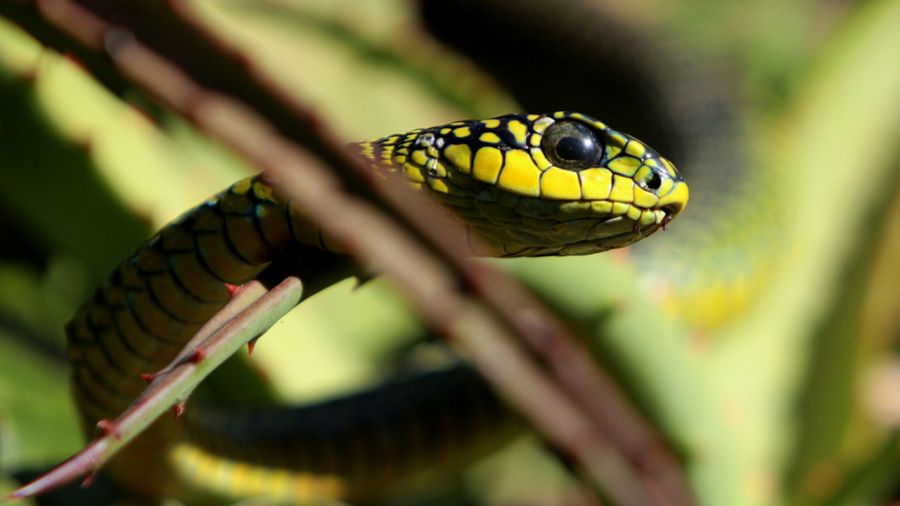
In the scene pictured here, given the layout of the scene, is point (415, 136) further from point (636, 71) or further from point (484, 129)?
point (636, 71)

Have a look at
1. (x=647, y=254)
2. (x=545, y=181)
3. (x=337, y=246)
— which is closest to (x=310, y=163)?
(x=337, y=246)

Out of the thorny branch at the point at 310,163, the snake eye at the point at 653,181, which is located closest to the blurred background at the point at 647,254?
the thorny branch at the point at 310,163

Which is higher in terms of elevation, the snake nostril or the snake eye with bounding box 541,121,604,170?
the snake eye with bounding box 541,121,604,170

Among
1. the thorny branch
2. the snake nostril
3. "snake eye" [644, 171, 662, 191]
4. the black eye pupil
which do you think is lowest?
the thorny branch

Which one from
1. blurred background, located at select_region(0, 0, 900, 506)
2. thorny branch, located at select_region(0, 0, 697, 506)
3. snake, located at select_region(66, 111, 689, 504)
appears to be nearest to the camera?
thorny branch, located at select_region(0, 0, 697, 506)

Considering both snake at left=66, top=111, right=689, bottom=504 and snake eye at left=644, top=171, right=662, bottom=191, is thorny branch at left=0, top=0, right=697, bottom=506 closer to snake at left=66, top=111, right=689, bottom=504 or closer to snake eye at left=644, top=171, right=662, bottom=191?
snake at left=66, top=111, right=689, bottom=504

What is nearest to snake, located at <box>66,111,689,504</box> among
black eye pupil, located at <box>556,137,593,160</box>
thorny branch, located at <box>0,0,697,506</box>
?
black eye pupil, located at <box>556,137,593,160</box>

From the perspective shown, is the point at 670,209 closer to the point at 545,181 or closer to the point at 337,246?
the point at 545,181

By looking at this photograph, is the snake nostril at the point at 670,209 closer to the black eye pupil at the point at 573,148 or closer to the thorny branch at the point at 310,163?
the black eye pupil at the point at 573,148
